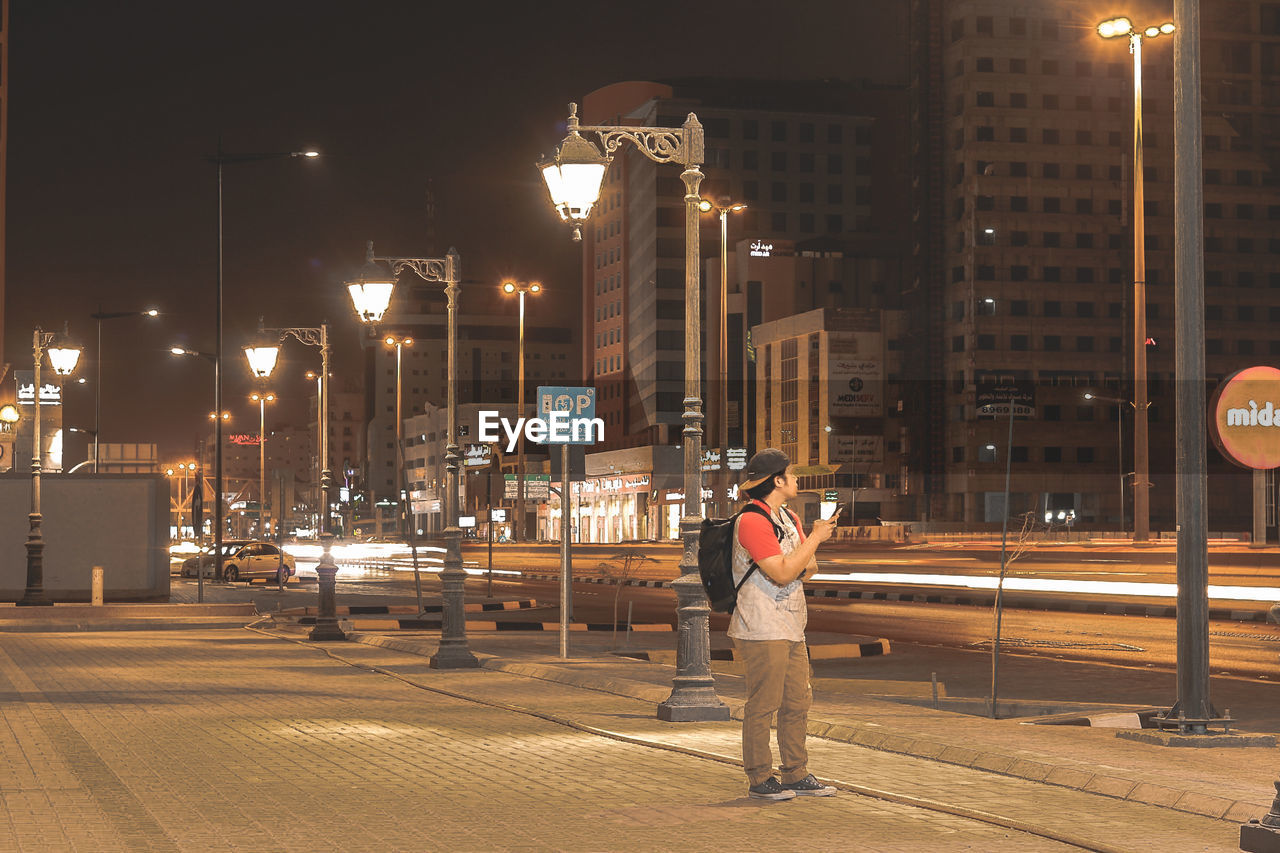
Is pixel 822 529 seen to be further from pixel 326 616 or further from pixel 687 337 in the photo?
→ pixel 326 616

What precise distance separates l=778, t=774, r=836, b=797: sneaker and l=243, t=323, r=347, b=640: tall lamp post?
50.6 feet

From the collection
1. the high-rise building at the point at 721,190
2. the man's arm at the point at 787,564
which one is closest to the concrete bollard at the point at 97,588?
the man's arm at the point at 787,564

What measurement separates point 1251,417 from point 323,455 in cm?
2075

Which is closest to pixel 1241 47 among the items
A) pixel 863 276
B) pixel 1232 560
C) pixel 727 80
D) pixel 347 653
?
pixel 863 276

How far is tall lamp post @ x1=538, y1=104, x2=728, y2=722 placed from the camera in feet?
46.0

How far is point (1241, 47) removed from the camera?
13075 cm

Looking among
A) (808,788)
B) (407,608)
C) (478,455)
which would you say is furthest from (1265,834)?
(478,455)

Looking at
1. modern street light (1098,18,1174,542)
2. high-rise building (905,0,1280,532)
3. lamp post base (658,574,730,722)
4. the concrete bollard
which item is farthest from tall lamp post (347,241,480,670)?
high-rise building (905,0,1280,532)

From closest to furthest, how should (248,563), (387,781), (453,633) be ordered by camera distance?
(387,781) < (453,633) < (248,563)

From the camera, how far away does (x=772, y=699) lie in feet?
30.8

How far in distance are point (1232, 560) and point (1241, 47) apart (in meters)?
96.1

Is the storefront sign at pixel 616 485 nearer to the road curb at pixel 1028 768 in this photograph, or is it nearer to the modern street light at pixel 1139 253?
the modern street light at pixel 1139 253

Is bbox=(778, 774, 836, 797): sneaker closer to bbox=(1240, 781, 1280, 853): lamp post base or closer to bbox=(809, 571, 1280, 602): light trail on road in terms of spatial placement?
bbox=(1240, 781, 1280, 853): lamp post base

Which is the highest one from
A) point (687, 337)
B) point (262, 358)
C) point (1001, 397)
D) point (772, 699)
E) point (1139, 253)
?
point (1139, 253)
